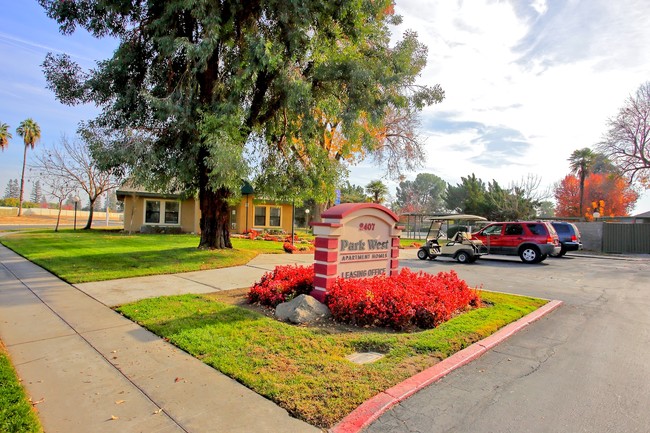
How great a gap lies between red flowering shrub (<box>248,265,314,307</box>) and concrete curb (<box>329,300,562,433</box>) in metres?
3.17

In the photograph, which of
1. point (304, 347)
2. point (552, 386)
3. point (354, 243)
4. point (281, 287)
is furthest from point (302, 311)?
point (552, 386)

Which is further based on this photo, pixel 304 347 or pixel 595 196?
pixel 595 196

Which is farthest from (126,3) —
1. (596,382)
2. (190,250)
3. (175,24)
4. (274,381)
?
(596,382)

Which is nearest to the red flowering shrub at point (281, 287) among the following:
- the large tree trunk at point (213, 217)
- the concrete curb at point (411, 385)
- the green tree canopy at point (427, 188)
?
the concrete curb at point (411, 385)

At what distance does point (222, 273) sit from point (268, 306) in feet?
14.2

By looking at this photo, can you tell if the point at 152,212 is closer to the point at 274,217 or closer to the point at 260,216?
the point at 260,216

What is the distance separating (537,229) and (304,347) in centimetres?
1514

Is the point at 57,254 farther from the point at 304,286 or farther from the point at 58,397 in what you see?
the point at 58,397

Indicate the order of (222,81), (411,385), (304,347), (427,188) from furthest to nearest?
1. (427,188)
2. (222,81)
3. (304,347)
4. (411,385)

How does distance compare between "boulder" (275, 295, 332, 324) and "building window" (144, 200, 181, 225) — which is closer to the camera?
"boulder" (275, 295, 332, 324)

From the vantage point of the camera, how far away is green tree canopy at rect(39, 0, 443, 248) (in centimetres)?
1112

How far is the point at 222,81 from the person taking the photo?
43.9ft

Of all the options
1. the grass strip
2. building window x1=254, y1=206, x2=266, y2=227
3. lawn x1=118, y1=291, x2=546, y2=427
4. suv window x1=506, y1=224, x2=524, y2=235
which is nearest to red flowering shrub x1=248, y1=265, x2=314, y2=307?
lawn x1=118, y1=291, x2=546, y2=427

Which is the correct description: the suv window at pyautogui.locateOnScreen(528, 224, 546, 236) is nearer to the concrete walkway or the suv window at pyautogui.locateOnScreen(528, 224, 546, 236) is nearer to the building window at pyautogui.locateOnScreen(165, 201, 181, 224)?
the concrete walkway
